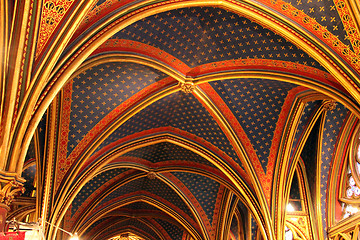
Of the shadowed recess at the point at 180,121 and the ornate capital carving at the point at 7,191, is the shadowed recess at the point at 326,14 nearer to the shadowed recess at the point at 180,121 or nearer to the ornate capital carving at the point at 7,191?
the shadowed recess at the point at 180,121

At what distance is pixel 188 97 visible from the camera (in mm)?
12945

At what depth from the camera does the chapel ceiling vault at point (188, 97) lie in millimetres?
8312

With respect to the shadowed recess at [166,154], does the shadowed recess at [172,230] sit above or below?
below

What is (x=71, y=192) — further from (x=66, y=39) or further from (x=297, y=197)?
(x=297, y=197)

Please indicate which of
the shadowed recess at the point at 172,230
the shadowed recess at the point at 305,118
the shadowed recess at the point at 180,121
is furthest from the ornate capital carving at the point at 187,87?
the shadowed recess at the point at 172,230

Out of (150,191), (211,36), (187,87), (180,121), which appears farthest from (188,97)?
(150,191)

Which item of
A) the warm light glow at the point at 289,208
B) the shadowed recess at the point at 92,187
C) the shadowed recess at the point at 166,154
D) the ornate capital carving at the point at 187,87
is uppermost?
the shadowed recess at the point at 166,154

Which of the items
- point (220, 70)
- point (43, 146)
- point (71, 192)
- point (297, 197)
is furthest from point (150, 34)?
point (297, 197)

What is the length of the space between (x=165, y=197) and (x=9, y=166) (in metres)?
13.7

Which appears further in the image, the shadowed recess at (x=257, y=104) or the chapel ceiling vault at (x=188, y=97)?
the shadowed recess at (x=257, y=104)

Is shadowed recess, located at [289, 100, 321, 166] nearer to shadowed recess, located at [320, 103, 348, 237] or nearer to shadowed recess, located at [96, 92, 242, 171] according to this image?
shadowed recess, located at [320, 103, 348, 237]

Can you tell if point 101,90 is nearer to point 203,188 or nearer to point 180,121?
point 180,121

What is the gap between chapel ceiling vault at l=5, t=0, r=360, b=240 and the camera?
8312 millimetres

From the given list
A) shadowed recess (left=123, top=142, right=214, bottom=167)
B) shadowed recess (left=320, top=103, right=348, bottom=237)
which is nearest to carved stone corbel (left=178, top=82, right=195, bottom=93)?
shadowed recess (left=123, top=142, right=214, bottom=167)
